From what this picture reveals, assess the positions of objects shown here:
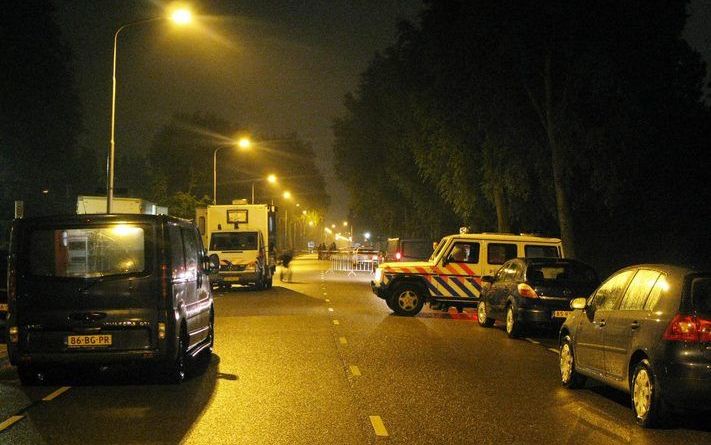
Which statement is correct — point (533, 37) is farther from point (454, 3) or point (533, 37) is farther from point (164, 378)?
point (164, 378)

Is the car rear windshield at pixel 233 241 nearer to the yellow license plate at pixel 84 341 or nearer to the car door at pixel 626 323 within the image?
the yellow license plate at pixel 84 341

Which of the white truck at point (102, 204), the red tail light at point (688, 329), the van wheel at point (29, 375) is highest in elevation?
the white truck at point (102, 204)

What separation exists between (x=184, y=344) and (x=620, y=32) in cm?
2123

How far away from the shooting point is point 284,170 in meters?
108

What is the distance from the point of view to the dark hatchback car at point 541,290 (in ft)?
54.5

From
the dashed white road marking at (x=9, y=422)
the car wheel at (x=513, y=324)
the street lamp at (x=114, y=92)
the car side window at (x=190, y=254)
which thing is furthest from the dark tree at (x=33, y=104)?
the dashed white road marking at (x=9, y=422)

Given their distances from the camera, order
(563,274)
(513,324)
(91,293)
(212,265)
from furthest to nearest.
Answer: (563,274)
(513,324)
(212,265)
(91,293)

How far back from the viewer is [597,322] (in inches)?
399

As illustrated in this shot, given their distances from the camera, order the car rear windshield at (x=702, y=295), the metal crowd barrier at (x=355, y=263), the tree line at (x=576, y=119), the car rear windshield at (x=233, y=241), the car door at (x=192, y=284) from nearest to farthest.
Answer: the car rear windshield at (x=702, y=295) < the car door at (x=192, y=284) < the tree line at (x=576, y=119) < the car rear windshield at (x=233, y=241) < the metal crowd barrier at (x=355, y=263)

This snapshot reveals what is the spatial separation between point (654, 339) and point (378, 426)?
2778 mm

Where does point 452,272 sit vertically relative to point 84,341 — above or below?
above

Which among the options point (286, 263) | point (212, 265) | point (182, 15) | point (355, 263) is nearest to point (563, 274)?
point (212, 265)

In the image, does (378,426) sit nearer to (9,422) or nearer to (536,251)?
(9,422)

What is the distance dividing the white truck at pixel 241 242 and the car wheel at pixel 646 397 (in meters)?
24.7
